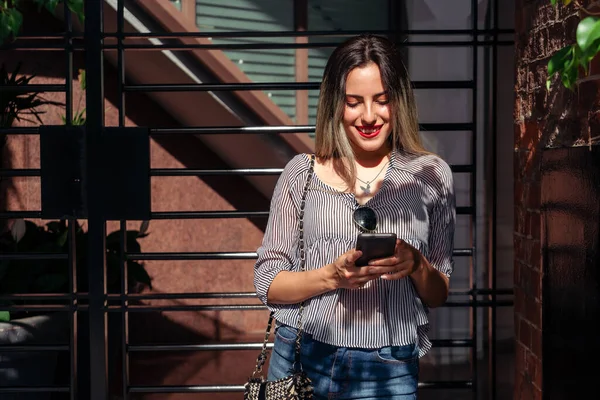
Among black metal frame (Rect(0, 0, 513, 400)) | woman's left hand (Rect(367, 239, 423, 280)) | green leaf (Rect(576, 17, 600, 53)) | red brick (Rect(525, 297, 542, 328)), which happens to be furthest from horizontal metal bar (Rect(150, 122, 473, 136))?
green leaf (Rect(576, 17, 600, 53))

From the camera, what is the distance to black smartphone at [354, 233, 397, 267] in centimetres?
222

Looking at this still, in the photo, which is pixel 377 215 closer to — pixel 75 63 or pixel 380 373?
pixel 380 373

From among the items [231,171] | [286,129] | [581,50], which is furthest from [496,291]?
[581,50]

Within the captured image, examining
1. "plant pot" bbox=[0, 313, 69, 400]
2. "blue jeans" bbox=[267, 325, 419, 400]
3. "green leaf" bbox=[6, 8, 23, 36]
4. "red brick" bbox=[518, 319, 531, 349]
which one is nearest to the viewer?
"blue jeans" bbox=[267, 325, 419, 400]

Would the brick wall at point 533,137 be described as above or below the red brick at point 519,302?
above

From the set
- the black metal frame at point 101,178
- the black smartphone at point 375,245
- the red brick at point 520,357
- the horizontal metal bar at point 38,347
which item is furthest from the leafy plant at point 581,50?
the horizontal metal bar at point 38,347

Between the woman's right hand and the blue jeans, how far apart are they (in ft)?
0.61

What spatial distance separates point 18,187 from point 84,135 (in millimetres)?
3885

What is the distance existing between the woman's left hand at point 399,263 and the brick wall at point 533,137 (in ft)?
2.18

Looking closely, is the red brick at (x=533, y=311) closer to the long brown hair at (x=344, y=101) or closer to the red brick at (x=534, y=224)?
the red brick at (x=534, y=224)

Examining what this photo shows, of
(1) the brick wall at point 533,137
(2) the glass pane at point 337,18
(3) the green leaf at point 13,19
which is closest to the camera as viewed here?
(1) the brick wall at point 533,137

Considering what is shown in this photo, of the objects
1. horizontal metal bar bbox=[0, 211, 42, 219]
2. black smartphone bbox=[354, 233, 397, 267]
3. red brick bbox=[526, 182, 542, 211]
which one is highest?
red brick bbox=[526, 182, 542, 211]

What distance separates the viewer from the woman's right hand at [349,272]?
2.24 meters

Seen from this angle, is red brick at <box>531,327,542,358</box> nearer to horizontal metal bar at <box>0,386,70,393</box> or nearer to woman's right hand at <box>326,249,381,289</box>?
woman's right hand at <box>326,249,381,289</box>
